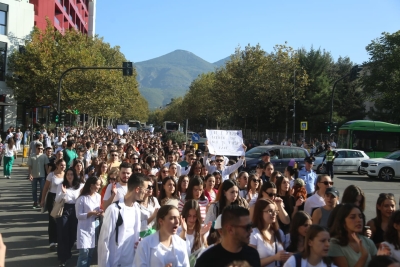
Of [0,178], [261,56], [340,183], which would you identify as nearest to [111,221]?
[0,178]

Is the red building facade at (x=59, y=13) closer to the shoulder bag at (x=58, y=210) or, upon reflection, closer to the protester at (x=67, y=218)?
the protester at (x=67, y=218)

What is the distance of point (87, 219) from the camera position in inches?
280

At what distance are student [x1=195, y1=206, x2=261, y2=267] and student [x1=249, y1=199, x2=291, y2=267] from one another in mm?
1277

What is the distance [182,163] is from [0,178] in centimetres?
1073

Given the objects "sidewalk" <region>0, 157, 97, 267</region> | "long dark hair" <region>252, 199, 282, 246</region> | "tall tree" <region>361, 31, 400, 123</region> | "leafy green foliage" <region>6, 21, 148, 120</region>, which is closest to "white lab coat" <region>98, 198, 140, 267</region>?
"long dark hair" <region>252, 199, 282, 246</region>

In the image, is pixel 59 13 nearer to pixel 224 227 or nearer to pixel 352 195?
pixel 352 195

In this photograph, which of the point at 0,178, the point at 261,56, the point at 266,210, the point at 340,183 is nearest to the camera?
the point at 266,210

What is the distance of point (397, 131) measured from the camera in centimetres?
3206

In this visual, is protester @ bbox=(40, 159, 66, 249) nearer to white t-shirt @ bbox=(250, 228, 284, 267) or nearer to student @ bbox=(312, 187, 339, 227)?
student @ bbox=(312, 187, 339, 227)

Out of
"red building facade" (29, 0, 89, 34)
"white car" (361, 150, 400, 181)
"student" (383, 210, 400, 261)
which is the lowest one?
"white car" (361, 150, 400, 181)

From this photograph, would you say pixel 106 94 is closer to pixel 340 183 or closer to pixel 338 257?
pixel 340 183

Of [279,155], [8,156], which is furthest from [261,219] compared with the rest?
[279,155]

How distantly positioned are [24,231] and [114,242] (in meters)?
6.05

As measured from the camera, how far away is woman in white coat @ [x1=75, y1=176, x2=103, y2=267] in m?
6.86
